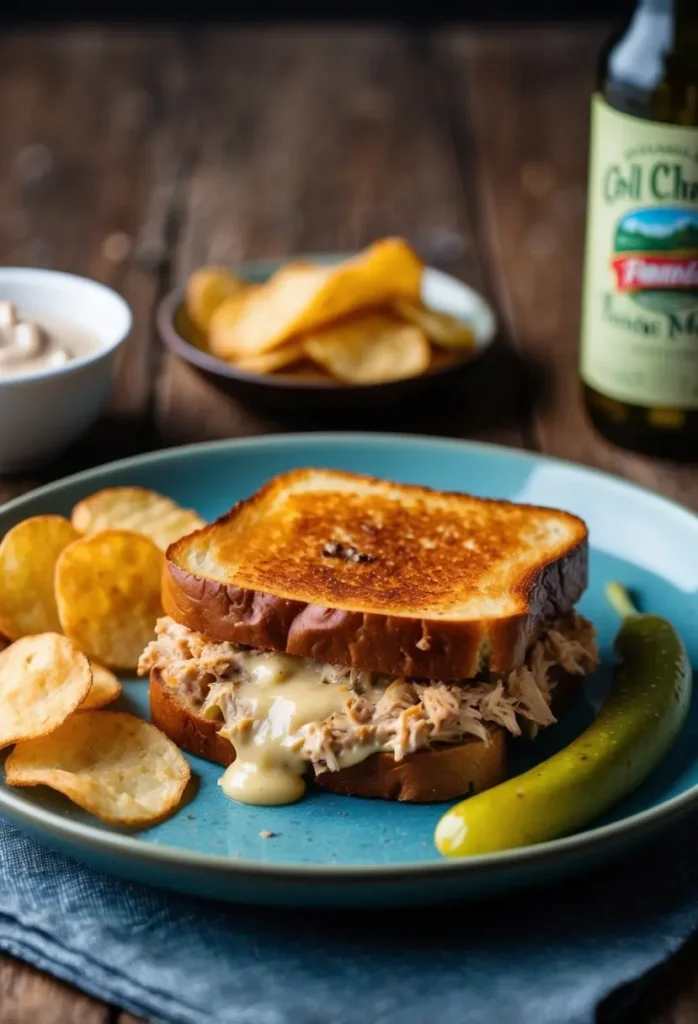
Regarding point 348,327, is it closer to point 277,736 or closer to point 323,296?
point 323,296

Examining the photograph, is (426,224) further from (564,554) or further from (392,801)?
(392,801)

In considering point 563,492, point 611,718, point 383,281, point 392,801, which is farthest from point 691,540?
Result: point 383,281

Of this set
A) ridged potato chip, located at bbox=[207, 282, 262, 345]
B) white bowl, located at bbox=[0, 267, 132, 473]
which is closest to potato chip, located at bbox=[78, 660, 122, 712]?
white bowl, located at bbox=[0, 267, 132, 473]

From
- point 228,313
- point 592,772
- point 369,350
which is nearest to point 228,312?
point 228,313

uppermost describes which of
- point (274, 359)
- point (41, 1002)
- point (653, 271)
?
point (653, 271)

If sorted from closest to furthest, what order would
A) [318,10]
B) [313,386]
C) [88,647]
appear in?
[88,647], [313,386], [318,10]

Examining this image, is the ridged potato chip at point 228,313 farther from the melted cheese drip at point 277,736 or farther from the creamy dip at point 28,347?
the melted cheese drip at point 277,736
